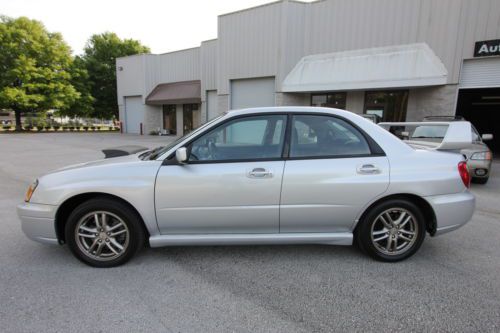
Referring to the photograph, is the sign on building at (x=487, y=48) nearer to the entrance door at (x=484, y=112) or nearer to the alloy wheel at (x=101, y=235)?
the entrance door at (x=484, y=112)

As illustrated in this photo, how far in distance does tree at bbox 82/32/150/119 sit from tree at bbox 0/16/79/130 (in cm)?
392

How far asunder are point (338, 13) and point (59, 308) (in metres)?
16.1

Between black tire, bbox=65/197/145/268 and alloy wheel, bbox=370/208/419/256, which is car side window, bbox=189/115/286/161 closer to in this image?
black tire, bbox=65/197/145/268

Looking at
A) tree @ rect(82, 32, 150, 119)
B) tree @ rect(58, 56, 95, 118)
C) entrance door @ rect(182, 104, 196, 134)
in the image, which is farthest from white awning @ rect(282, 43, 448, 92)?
tree @ rect(82, 32, 150, 119)

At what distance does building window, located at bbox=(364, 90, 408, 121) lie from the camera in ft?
46.1

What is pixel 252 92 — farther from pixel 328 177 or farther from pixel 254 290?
pixel 254 290

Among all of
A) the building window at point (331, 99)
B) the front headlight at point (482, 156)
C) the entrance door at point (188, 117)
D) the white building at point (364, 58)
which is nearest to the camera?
the front headlight at point (482, 156)

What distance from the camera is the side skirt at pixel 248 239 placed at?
9.63 ft

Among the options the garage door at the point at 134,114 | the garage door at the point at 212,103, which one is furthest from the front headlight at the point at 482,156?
the garage door at the point at 134,114

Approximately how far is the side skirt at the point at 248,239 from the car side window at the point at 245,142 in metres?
0.83

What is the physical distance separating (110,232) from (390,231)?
304cm

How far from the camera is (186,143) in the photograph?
2.92 m

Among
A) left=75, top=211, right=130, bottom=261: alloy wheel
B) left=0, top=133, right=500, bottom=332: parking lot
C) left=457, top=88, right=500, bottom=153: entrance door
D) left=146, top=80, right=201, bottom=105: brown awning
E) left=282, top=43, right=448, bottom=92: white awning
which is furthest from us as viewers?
left=146, top=80, right=201, bottom=105: brown awning

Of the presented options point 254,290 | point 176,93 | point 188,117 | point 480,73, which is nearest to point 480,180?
point 480,73
